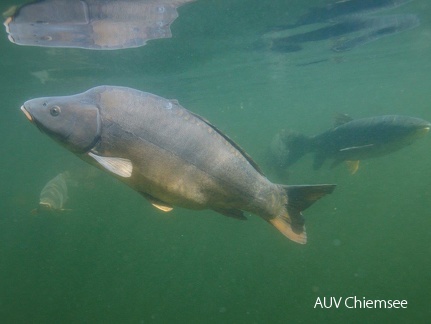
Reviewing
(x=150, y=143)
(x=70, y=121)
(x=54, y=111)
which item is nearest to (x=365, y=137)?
(x=150, y=143)

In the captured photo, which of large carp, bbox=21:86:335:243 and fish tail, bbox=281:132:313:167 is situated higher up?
large carp, bbox=21:86:335:243

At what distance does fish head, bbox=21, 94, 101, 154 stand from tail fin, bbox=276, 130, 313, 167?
32.9 feet

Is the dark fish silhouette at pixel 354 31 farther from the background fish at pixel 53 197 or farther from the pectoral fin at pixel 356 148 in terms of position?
the background fish at pixel 53 197

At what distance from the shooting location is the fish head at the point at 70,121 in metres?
3.49

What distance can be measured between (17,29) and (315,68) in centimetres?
2198

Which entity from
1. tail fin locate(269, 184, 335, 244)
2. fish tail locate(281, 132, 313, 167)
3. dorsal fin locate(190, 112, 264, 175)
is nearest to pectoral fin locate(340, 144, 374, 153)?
fish tail locate(281, 132, 313, 167)

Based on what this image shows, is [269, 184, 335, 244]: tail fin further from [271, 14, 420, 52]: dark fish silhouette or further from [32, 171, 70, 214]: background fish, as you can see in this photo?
[271, 14, 420, 52]: dark fish silhouette

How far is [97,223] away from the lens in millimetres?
22656

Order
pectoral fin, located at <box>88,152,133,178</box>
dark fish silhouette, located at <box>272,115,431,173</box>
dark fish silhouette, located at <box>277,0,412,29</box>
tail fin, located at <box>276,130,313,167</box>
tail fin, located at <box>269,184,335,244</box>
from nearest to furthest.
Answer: pectoral fin, located at <box>88,152,133,178</box>, tail fin, located at <box>269,184,335,244</box>, dark fish silhouette, located at <box>272,115,431,173</box>, tail fin, located at <box>276,130,313,167</box>, dark fish silhouette, located at <box>277,0,412,29</box>

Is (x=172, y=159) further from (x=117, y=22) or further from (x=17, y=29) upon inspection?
(x=17, y=29)

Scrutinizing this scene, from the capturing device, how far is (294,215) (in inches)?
181

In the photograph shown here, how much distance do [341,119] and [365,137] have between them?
1.82m

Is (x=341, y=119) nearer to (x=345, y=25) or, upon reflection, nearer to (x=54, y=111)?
(x=345, y=25)

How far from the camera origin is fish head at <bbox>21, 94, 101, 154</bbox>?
11.4 ft
